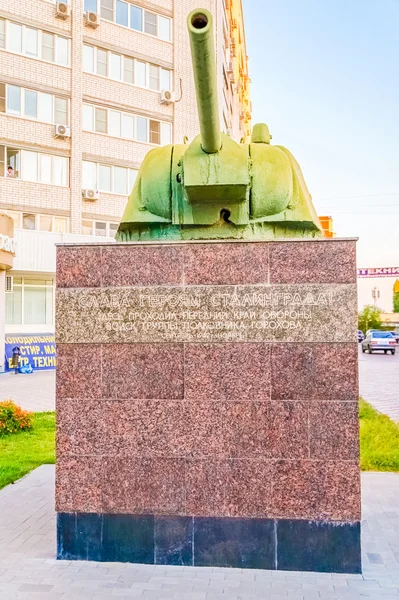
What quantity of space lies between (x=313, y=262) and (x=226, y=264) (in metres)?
0.64

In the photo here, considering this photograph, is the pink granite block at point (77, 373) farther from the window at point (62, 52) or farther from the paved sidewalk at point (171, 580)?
the window at point (62, 52)

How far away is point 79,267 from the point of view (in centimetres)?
527

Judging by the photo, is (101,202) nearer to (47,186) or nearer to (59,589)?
(47,186)

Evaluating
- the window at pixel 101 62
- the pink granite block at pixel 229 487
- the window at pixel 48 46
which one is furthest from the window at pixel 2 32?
the pink granite block at pixel 229 487

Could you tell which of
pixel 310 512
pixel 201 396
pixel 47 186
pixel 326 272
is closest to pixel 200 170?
pixel 326 272

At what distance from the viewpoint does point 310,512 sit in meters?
4.99

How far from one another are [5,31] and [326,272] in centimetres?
2640

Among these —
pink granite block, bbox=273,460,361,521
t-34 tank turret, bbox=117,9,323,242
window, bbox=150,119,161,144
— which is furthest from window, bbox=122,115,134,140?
pink granite block, bbox=273,460,361,521

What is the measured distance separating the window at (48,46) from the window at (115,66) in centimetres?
278

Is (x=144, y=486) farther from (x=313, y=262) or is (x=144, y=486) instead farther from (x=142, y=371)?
(x=313, y=262)

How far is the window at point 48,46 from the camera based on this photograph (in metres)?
28.9

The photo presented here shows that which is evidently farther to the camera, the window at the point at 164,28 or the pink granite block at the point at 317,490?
the window at the point at 164,28

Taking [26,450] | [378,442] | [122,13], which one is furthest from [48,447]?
[122,13]

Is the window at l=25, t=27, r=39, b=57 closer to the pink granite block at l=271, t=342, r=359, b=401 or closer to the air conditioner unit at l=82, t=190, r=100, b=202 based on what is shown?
the air conditioner unit at l=82, t=190, r=100, b=202
